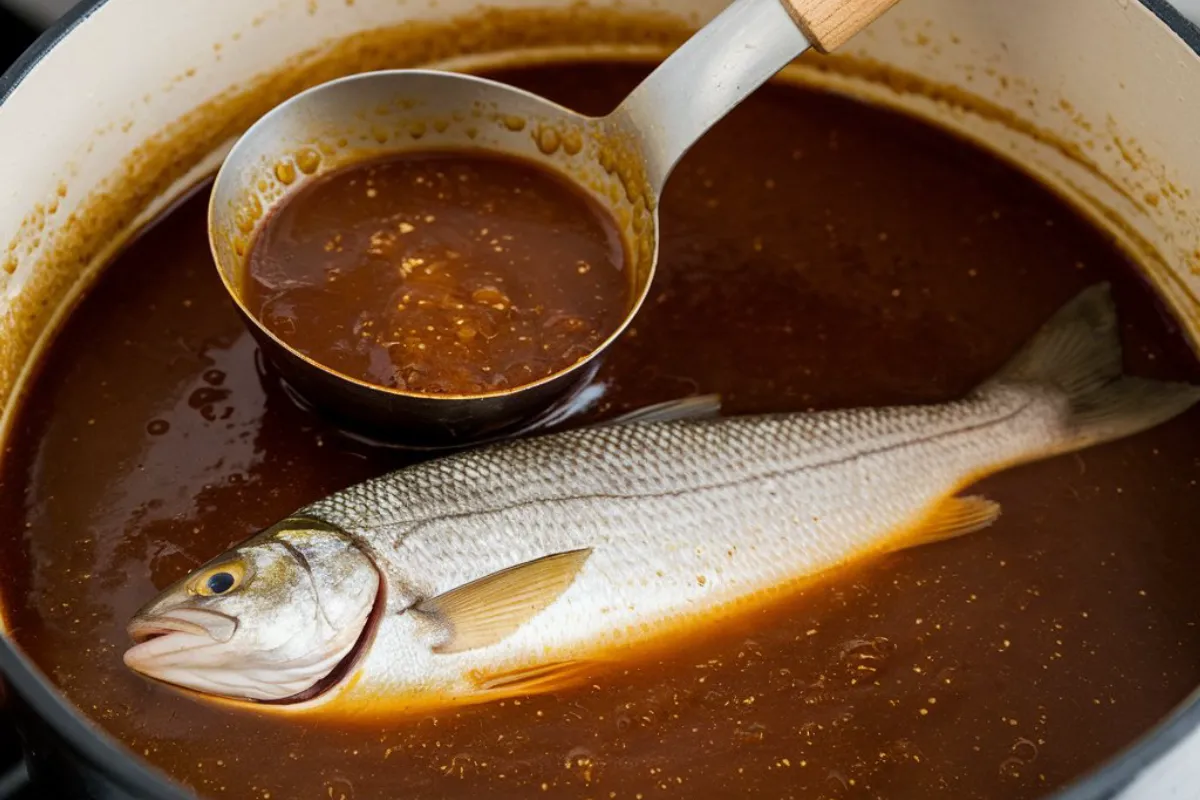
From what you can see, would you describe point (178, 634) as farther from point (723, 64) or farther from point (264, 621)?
point (723, 64)

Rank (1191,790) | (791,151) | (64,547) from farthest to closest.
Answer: (791,151), (64,547), (1191,790)

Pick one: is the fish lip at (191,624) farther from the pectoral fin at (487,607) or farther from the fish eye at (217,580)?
the pectoral fin at (487,607)

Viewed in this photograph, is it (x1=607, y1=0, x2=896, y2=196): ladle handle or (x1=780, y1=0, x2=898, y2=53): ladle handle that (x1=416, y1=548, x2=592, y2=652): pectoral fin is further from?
(x1=780, y1=0, x2=898, y2=53): ladle handle

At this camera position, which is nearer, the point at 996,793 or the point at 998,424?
the point at 996,793

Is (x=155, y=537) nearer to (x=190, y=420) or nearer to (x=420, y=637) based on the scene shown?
(x=190, y=420)

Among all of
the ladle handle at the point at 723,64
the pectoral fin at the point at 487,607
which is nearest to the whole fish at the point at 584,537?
the pectoral fin at the point at 487,607

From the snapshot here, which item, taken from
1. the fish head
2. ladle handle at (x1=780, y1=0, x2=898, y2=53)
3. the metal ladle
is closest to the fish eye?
the fish head

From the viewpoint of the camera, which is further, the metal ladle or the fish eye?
the metal ladle

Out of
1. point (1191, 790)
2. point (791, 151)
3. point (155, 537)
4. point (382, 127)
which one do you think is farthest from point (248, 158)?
point (1191, 790)
